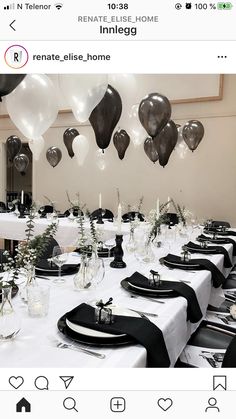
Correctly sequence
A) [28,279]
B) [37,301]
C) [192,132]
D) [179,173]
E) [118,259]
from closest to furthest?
[37,301] < [28,279] < [118,259] < [192,132] < [179,173]

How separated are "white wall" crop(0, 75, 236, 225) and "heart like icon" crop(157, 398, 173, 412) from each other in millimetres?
5429

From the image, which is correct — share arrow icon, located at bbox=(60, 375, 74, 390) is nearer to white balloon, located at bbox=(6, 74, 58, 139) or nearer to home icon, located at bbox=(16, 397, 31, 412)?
home icon, located at bbox=(16, 397, 31, 412)

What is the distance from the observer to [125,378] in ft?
2.54

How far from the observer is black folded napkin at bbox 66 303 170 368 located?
3.42 ft

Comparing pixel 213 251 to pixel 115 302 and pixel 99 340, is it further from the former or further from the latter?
pixel 99 340

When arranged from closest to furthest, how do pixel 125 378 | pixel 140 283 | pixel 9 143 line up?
pixel 125 378 < pixel 140 283 < pixel 9 143

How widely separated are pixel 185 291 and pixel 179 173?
4.86 metres

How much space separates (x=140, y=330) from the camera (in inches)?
43.3

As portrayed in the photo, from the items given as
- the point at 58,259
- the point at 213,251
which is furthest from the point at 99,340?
the point at 213,251
